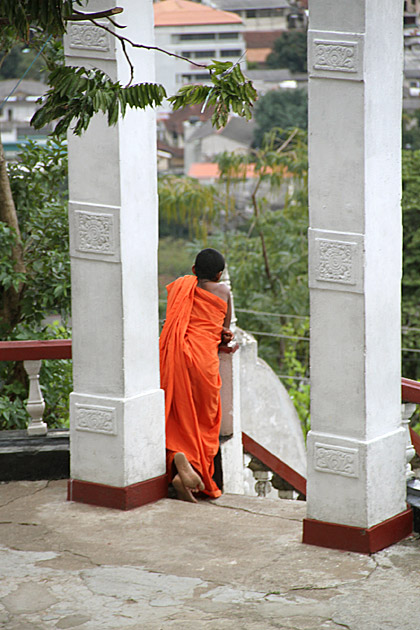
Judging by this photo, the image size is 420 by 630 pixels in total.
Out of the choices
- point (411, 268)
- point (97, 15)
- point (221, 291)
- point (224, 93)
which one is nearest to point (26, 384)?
point (221, 291)

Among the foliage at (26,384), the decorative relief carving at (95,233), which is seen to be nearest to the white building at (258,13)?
the foliage at (26,384)

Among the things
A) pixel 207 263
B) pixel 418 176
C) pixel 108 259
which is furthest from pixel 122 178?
pixel 418 176

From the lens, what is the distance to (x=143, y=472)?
5406 millimetres

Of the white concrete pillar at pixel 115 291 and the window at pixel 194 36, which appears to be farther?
the window at pixel 194 36

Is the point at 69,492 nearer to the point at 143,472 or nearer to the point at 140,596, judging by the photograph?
the point at 143,472

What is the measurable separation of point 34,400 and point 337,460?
2.19 metres

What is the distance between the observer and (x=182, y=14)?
5531cm

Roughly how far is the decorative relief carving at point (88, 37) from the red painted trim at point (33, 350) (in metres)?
1.88

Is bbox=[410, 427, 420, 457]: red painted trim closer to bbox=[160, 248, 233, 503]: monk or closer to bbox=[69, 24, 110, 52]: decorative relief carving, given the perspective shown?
bbox=[160, 248, 233, 503]: monk

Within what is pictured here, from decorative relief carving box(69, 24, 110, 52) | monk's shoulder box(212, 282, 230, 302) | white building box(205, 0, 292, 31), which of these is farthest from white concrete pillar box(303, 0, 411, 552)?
white building box(205, 0, 292, 31)

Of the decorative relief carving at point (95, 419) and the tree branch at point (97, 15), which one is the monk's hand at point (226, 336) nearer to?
the decorative relief carving at point (95, 419)

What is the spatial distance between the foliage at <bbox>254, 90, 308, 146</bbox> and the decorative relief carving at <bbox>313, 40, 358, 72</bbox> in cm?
3748

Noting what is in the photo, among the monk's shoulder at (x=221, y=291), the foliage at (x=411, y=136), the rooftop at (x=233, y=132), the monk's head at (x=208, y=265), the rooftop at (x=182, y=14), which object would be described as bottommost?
the monk's shoulder at (x=221, y=291)

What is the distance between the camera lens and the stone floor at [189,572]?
3.96 meters
